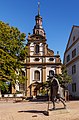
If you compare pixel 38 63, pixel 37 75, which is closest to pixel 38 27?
pixel 38 63

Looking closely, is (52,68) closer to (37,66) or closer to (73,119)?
(37,66)

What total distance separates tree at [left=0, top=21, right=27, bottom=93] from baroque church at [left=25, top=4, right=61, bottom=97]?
812 cm

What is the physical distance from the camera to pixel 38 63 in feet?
157

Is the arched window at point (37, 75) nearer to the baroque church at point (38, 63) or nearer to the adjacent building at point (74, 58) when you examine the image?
the baroque church at point (38, 63)

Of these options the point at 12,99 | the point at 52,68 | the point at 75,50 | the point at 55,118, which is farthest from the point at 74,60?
the point at 55,118

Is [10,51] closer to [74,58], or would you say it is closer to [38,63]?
[38,63]

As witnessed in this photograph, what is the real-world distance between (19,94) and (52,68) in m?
9.50

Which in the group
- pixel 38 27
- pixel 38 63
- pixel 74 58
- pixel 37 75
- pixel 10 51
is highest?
pixel 38 27

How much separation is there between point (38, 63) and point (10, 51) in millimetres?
11842

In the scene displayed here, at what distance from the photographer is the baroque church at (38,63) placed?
4669 cm

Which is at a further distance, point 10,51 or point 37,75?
point 37,75

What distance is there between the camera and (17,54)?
3903 centimetres

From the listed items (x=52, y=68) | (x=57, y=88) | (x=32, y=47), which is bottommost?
(x=57, y=88)

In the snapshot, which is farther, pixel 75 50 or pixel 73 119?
pixel 75 50
